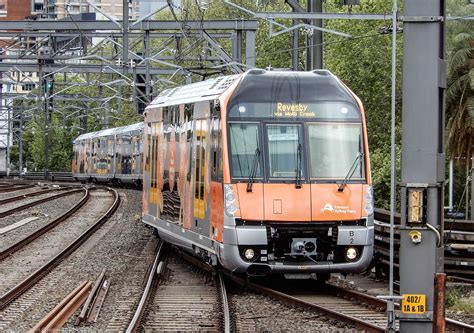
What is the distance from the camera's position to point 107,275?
1914 cm

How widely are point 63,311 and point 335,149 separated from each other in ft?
16.0

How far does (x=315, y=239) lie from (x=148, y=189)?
26.9 ft

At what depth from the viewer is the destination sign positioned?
1653 cm

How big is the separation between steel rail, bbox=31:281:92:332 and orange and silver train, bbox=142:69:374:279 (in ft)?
6.83

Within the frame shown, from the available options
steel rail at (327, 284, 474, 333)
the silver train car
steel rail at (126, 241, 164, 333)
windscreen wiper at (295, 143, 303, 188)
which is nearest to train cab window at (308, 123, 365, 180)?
windscreen wiper at (295, 143, 303, 188)

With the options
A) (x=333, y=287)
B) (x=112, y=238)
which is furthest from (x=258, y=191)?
(x=112, y=238)

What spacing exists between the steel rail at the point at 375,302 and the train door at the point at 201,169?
223 cm

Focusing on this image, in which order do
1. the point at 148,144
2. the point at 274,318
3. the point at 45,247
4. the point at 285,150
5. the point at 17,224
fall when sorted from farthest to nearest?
1. the point at 17,224
2. the point at 45,247
3. the point at 148,144
4. the point at 285,150
5. the point at 274,318

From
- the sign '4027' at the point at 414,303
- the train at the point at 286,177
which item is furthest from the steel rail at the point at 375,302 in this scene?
the sign '4027' at the point at 414,303

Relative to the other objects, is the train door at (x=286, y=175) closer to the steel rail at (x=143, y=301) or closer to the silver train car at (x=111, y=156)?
the steel rail at (x=143, y=301)

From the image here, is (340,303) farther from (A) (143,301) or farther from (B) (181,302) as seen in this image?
(A) (143,301)

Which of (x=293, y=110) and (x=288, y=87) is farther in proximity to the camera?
(x=288, y=87)

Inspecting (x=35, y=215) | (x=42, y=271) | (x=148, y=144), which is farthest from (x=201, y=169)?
(x=35, y=215)

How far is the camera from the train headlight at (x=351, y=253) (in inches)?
633
